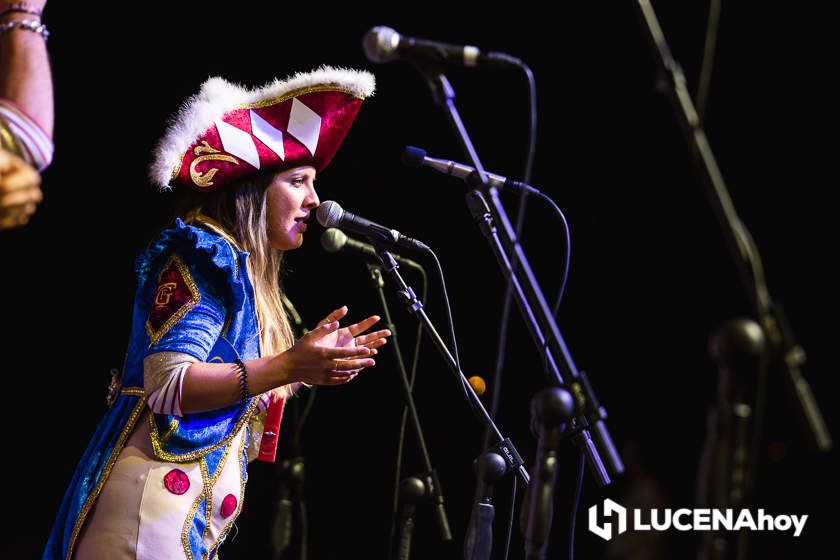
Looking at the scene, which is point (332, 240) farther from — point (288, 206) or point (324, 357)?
point (324, 357)

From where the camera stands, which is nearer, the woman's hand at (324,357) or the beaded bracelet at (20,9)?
the beaded bracelet at (20,9)

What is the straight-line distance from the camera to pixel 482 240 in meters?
3.78

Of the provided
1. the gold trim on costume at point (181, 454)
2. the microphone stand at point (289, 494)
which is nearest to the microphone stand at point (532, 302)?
the gold trim on costume at point (181, 454)

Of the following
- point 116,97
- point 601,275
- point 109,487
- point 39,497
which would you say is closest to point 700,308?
point 601,275

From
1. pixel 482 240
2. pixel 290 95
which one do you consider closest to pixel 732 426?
pixel 290 95

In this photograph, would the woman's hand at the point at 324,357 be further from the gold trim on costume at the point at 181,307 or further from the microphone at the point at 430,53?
the microphone at the point at 430,53

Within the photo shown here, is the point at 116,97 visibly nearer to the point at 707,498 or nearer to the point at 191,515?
the point at 191,515

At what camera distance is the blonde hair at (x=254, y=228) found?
2.39m

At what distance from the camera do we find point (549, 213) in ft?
12.1

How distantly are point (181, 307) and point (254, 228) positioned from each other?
0.43 metres

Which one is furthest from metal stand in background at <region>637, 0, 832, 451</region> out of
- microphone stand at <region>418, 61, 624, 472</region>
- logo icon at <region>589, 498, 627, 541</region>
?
logo icon at <region>589, 498, 627, 541</region>

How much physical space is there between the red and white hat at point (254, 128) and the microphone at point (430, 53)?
2.67ft

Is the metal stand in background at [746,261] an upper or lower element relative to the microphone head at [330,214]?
lower

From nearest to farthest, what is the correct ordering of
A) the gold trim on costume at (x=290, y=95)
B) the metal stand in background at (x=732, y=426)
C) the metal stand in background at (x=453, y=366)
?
the metal stand in background at (x=732, y=426), the metal stand in background at (x=453, y=366), the gold trim on costume at (x=290, y=95)
